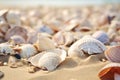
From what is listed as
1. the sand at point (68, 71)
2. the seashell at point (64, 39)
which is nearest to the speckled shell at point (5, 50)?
the sand at point (68, 71)

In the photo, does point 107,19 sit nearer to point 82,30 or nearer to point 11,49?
point 82,30

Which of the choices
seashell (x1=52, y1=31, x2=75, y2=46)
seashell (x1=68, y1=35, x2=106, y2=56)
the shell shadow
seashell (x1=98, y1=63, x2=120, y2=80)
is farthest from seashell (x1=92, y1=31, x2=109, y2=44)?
seashell (x1=98, y1=63, x2=120, y2=80)

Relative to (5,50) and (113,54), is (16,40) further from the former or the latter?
(113,54)

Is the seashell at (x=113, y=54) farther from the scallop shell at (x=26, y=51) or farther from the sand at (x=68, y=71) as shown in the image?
Result: the scallop shell at (x=26, y=51)

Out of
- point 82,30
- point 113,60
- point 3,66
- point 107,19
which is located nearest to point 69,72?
point 113,60

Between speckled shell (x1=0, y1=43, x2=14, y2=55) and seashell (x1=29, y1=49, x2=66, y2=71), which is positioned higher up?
speckled shell (x1=0, y1=43, x2=14, y2=55)

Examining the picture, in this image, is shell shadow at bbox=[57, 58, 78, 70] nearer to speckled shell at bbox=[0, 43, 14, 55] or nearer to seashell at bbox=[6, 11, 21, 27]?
speckled shell at bbox=[0, 43, 14, 55]
